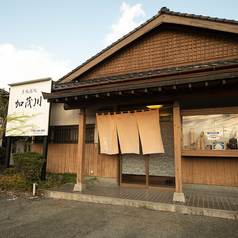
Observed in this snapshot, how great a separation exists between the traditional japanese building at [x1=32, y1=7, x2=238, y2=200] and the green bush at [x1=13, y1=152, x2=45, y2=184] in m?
1.45

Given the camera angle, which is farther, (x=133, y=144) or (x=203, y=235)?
(x=133, y=144)

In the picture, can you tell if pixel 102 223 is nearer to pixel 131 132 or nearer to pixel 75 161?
pixel 131 132

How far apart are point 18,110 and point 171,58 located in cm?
690

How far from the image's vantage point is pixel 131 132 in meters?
6.41

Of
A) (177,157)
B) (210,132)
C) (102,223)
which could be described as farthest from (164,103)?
(102,223)

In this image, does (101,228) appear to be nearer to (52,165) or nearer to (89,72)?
(52,165)

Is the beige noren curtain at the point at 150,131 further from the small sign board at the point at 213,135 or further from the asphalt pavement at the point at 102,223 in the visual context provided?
the asphalt pavement at the point at 102,223

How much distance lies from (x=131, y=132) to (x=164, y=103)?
164cm

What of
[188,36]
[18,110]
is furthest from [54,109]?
[188,36]

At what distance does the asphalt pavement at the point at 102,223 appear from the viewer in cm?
368

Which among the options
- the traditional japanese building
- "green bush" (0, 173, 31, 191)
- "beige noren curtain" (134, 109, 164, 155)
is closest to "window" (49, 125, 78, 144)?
the traditional japanese building

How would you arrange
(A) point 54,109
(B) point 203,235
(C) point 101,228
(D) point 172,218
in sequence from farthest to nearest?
1. (A) point 54,109
2. (D) point 172,218
3. (C) point 101,228
4. (B) point 203,235

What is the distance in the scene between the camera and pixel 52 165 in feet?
28.0

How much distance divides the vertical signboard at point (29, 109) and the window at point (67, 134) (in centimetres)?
105
